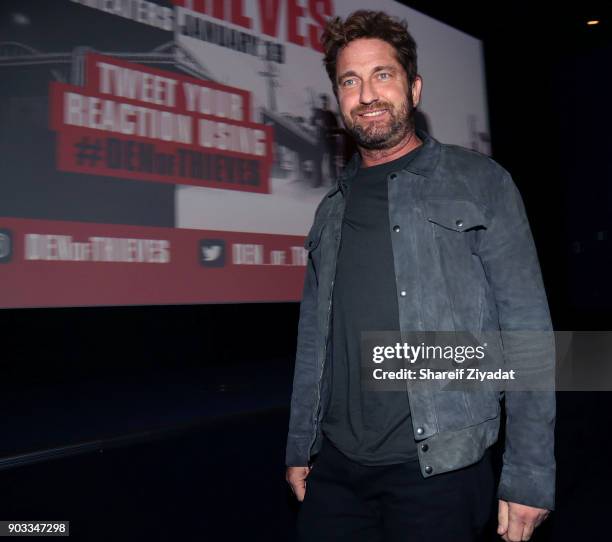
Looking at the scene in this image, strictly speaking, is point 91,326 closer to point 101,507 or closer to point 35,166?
point 35,166

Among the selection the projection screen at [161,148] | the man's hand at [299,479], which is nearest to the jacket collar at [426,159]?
the man's hand at [299,479]

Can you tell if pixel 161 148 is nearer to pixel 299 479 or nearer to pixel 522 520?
pixel 299 479

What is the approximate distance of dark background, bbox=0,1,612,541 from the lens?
146 centimetres

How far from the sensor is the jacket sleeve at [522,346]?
3.49ft

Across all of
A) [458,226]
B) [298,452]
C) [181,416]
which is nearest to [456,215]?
[458,226]

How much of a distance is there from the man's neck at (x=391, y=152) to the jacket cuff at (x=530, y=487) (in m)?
0.62

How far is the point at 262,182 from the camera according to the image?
2623mm

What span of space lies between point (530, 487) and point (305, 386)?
504 mm

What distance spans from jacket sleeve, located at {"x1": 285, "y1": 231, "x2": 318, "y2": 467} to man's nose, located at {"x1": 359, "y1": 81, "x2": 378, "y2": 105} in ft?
1.23

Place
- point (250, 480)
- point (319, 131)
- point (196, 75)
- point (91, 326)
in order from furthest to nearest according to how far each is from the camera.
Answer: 1. point (319, 131)
2. point (196, 75)
3. point (91, 326)
4. point (250, 480)

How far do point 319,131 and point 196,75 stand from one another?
682 mm

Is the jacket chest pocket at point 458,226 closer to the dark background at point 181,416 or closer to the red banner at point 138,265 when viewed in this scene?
the dark background at point 181,416

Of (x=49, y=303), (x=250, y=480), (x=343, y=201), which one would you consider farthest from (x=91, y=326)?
(x=343, y=201)

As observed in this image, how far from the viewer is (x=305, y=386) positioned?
137 centimetres
